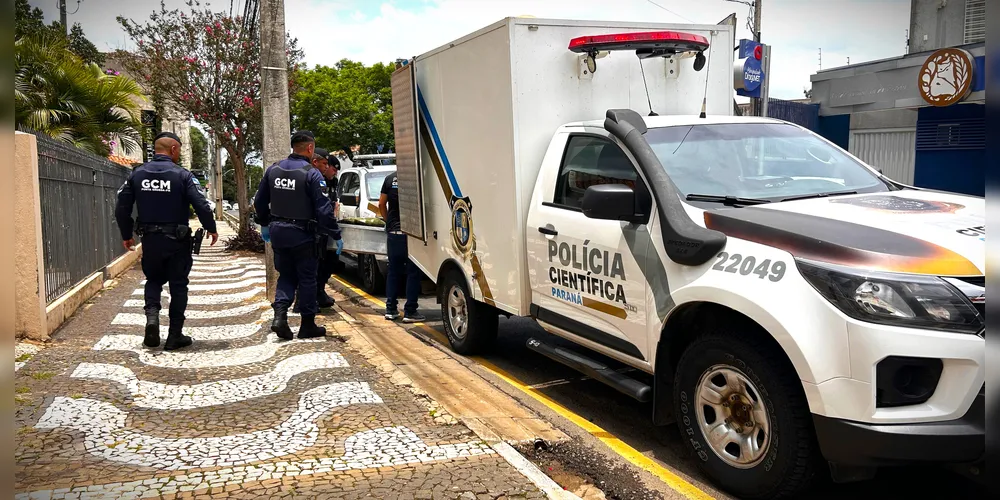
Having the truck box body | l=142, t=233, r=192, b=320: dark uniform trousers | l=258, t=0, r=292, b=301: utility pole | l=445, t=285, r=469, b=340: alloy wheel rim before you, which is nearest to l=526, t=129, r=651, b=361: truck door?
the truck box body

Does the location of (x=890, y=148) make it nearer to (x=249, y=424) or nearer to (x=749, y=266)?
(x=749, y=266)

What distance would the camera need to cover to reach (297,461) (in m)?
3.88

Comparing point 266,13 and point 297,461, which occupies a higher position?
point 266,13

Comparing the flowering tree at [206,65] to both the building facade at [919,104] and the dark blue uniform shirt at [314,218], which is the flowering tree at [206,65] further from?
the building facade at [919,104]

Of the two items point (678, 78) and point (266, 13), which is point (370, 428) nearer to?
point (678, 78)

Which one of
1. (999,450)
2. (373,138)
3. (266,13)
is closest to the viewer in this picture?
(999,450)

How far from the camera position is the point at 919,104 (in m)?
16.1

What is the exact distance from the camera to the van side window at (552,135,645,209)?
15.4ft

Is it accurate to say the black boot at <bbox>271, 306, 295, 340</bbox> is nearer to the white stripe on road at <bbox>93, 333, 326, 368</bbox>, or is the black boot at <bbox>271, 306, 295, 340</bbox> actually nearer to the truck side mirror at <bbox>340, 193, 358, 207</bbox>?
the white stripe on road at <bbox>93, 333, 326, 368</bbox>

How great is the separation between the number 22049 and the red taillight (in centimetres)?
230

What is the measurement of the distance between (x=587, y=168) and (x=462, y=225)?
5.84 ft

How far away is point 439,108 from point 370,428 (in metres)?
3.40

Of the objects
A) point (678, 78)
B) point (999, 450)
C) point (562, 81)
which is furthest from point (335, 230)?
point (999, 450)

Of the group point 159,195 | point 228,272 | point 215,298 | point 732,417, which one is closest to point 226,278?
point 228,272
